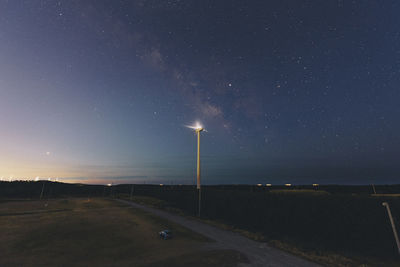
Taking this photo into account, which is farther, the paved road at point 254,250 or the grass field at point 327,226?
the grass field at point 327,226

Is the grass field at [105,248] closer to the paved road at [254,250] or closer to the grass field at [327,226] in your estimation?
the paved road at [254,250]

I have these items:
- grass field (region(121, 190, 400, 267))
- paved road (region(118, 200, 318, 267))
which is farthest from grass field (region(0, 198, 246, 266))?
grass field (region(121, 190, 400, 267))

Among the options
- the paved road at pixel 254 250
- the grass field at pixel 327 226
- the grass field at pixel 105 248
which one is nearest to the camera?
the paved road at pixel 254 250

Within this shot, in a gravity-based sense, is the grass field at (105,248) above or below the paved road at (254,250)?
below

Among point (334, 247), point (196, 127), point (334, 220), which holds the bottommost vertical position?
point (334, 247)

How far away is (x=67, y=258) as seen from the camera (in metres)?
8.97

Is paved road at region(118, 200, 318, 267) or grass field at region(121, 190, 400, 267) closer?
paved road at region(118, 200, 318, 267)

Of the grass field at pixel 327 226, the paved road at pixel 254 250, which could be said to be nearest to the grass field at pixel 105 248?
the paved road at pixel 254 250

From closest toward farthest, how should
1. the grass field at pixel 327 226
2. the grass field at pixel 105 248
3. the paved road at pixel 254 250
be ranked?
the paved road at pixel 254 250, the grass field at pixel 105 248, the grass field at pixel 327 226

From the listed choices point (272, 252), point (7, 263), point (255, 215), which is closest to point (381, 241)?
point (272, 252)

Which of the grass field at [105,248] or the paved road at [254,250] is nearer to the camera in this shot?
the paved road at [254,250]

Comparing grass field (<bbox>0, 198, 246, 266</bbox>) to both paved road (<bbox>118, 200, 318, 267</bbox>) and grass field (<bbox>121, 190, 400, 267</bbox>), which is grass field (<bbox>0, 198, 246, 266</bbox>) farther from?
grass field (<bbox>121, 190, 400, 267</bbox>)

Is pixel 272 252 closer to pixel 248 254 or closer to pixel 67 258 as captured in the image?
pixel 248 254

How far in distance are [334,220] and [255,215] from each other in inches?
253
